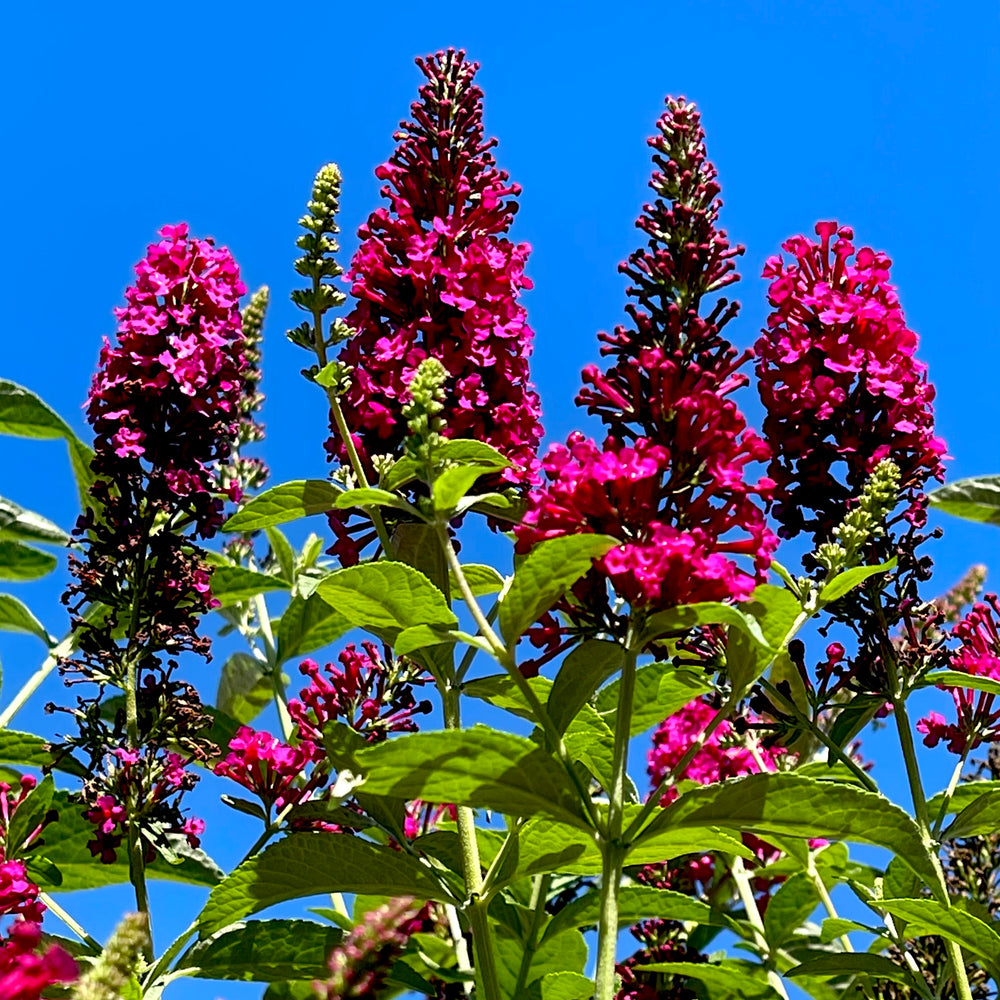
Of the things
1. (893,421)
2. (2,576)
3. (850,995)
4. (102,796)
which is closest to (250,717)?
(2,576)

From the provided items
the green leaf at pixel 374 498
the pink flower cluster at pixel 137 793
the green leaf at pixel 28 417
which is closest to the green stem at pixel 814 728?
the green leaf at pixel 374 498

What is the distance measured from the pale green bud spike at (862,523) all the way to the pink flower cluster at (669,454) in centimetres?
15

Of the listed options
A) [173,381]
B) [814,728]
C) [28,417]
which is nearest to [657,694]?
[814,728]

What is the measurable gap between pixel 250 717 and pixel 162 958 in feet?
8.42

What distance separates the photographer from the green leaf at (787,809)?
2.40m

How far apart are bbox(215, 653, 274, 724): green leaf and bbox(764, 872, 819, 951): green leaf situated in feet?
7.19

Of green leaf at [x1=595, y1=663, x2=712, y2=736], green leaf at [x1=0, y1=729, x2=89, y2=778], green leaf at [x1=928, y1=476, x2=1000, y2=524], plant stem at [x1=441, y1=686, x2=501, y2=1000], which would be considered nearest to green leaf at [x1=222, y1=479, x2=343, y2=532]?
plant stem at [x1=441, y1=686, x2=501, y2=1000]

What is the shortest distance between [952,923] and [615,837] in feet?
3.01

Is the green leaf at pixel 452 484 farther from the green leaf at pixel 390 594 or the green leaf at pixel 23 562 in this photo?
the green leaf at pixel 23 562

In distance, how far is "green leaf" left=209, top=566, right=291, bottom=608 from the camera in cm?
440

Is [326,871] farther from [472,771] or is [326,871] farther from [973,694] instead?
[973,694]

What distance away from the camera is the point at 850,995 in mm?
3803

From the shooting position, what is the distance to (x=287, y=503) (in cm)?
305

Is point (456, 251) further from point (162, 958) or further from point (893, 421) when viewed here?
point (162, 958)
